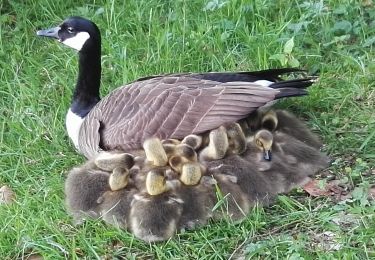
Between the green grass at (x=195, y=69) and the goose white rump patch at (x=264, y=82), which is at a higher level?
the goose white rump patch at (x=264, y=82)

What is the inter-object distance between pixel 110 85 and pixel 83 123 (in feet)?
2.37

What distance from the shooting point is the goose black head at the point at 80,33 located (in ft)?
15.2

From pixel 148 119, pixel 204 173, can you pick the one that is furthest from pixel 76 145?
pixel 204 173

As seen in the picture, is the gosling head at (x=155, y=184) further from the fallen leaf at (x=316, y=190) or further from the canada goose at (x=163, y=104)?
the fallen leaf at (x=316, y=190)

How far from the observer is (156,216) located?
3605 mm

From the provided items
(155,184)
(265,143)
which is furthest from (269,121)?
(155,184)

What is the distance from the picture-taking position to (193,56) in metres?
5.21

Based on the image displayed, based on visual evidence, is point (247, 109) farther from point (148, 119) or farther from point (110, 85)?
point (110, 85)

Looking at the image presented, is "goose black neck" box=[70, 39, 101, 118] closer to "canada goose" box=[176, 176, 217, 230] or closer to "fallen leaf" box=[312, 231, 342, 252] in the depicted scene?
"canada goose" box=[176, 176, 217, 230]

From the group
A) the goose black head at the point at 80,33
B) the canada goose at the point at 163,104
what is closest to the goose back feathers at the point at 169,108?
the canada goose at the point at 163,104

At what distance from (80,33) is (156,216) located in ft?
4.90

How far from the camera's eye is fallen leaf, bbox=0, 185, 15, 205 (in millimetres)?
4215

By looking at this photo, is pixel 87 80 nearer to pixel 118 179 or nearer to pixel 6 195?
pixel 6 195

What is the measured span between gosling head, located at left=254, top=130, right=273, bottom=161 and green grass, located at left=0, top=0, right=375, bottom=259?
218mm
